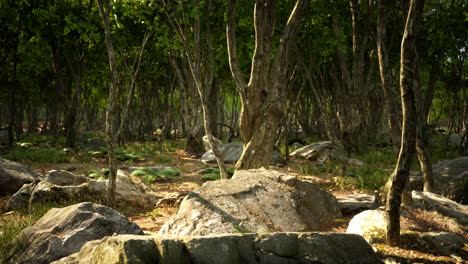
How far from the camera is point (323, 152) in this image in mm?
14961

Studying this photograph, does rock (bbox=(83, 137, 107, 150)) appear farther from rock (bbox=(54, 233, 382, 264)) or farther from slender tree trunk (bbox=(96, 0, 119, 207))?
rock (bbox=(54, 233, 382, 264))

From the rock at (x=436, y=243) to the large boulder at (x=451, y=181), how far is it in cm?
303

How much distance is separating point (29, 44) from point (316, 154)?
1439cm

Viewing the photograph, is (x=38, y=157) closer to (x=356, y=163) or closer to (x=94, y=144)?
(x=94, y=144)

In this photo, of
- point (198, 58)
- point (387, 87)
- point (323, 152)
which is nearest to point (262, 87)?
point (387, 87)

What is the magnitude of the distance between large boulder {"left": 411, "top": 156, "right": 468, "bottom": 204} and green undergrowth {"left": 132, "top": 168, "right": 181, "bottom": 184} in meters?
7.02

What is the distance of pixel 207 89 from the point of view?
48.1 ft

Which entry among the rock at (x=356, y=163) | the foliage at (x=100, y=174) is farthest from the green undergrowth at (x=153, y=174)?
the rock at (x=356, y=163)

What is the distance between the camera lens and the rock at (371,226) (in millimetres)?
4719

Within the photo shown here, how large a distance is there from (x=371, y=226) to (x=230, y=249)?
113 inches

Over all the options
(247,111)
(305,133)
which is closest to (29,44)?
(247,111)

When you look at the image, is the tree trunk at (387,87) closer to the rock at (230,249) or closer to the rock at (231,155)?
the rock at (230,249)

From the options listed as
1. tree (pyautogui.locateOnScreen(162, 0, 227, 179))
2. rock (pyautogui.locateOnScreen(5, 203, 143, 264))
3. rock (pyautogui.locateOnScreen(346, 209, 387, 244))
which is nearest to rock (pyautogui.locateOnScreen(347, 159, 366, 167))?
tree (pyautogui.locateOnScreen(162, 0, 227, 179))

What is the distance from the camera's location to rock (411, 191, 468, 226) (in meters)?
5.54
